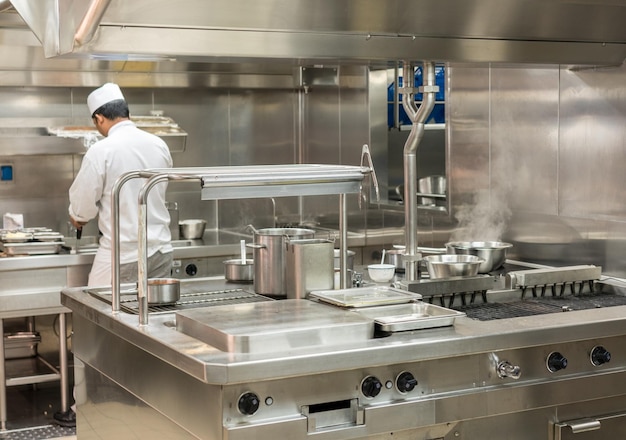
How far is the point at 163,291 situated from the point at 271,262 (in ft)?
1.33

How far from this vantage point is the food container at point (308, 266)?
3.35 meters

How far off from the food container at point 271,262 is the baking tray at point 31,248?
7.49ft

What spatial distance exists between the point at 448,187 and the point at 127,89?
8.06ft

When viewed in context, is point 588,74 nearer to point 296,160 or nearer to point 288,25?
point 288,25

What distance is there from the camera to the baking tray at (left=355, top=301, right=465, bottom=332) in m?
2.88

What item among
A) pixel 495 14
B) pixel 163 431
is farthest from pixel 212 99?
pixel 163 431

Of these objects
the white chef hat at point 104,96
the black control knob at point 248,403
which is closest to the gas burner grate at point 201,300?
the black control knob at point 248,403

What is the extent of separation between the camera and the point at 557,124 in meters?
4.32

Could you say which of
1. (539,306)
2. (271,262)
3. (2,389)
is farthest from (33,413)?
(539,306)

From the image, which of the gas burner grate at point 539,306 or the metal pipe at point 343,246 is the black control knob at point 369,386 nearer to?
the gas burner grate at point 539,306

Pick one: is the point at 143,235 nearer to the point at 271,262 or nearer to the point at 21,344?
the point at 271,262

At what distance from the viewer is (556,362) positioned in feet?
10.2

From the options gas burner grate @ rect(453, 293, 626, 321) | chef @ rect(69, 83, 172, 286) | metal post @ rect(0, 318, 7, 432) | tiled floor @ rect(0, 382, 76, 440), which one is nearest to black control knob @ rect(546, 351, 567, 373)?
gas burner grate @ rect(453, 293, 626, 321)

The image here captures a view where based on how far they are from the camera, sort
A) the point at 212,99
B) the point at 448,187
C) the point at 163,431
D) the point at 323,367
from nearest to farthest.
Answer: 1. the point at 323,367
2. the point at 163,431
3. the point at 448,187
4. the point at 212,99
